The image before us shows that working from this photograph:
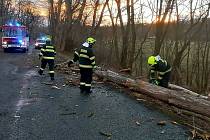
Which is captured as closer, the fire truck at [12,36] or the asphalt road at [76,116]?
the asphalt road at [76,116]

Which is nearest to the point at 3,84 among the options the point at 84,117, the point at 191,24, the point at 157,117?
the point at 84,117

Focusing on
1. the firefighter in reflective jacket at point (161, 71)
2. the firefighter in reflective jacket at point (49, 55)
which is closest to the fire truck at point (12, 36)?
the firefighter in reflective jacket at point (49, 55)

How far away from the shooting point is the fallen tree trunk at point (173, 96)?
31.7ft

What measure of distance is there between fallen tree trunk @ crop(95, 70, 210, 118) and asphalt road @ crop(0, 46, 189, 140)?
545 mm

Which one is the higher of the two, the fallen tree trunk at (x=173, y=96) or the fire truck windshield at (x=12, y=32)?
the fire truck windshield at (x=12, y=32)

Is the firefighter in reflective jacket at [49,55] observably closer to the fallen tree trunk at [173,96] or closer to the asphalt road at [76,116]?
the asphalt road at [76,116]

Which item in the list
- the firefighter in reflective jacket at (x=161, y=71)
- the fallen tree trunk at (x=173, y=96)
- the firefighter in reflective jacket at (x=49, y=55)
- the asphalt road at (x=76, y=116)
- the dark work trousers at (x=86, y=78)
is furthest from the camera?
the firefighter in reflective jacket at (x=49, y=55)

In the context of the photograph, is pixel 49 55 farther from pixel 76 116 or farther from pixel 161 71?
pixel 76 116

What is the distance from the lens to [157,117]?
968 cm

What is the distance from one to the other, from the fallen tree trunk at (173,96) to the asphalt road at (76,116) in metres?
0.55

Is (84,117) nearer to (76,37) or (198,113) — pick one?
(198,113)

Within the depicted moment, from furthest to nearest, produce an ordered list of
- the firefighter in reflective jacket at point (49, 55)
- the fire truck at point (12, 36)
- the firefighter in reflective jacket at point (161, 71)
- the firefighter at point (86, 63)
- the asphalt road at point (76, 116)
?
the fire truck at point (12, 36)
the firefighter in reflective jacket at point (49, 55)
the firefighter in reflective jacket at point (161, 71)
the firefighter at point (86, 63)
the asphalt road at point (76, 116)

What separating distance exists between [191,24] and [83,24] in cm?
1757

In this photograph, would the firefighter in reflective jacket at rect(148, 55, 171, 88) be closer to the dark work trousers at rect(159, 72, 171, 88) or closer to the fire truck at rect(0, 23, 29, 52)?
the dark work trousers at rect(159, 72, 171, 88)
